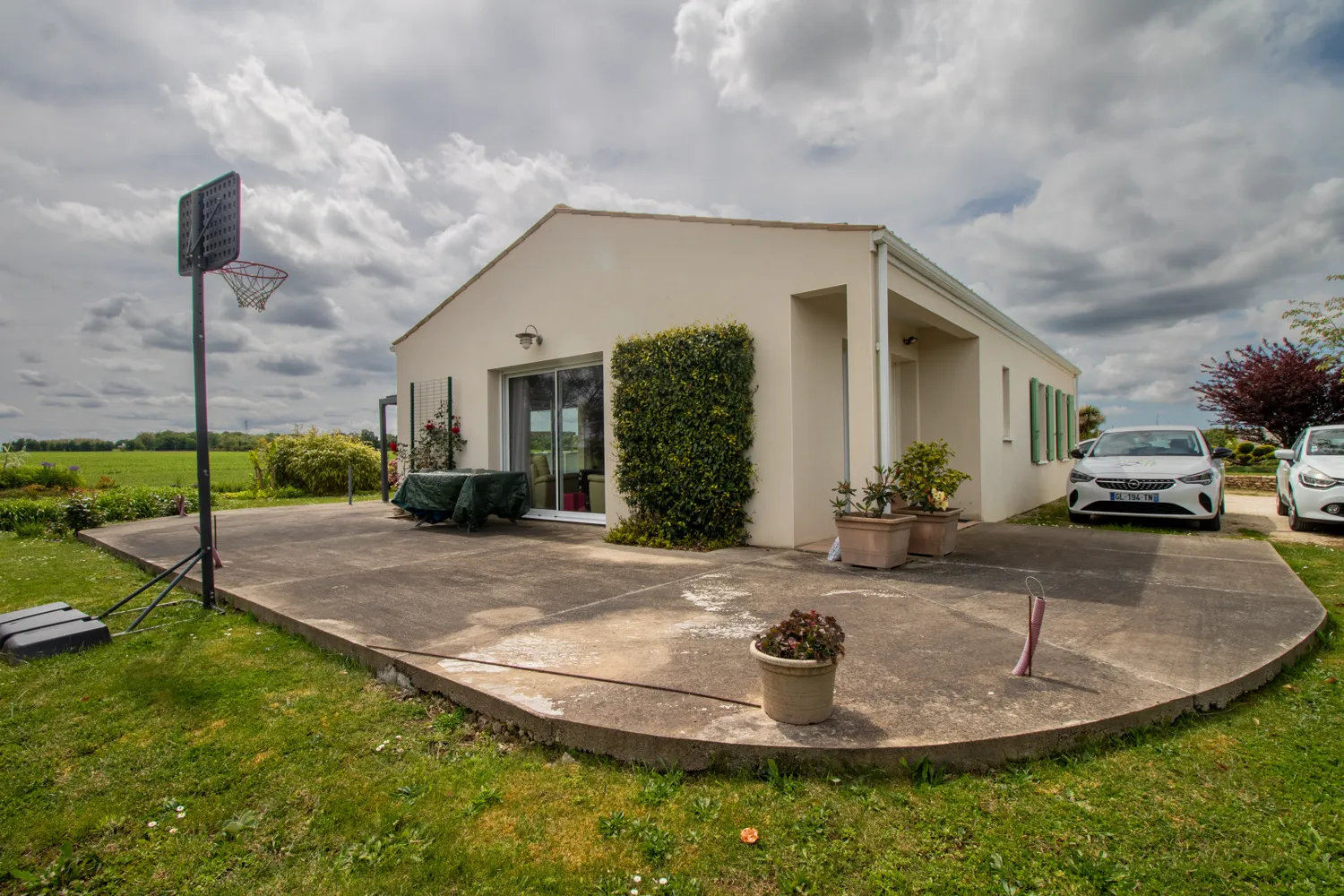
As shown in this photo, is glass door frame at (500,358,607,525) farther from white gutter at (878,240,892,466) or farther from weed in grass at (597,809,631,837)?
weed in grass at (597,809,631,837)

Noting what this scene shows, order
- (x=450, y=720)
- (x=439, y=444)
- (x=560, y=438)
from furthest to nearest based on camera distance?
(x=439, y=444)
(x=560, y=438)
(x=450, y=720)

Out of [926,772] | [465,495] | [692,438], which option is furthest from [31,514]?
[926,772]

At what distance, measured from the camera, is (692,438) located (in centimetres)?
639

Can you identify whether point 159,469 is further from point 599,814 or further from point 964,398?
point 599,814

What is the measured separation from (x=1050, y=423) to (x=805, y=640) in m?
12.6

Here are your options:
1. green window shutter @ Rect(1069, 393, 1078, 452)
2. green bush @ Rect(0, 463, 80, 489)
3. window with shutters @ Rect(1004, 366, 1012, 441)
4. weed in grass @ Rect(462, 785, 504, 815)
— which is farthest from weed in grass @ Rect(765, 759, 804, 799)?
green bush @ Rect(0, 463, 80, 489)

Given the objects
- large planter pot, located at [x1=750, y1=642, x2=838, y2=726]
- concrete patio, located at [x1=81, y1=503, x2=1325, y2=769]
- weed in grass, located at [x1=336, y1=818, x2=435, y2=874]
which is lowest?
weed in grass, located at [x1=336, y1=818, x2=435, y2=874]

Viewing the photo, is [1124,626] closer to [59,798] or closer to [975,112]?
[59,798]

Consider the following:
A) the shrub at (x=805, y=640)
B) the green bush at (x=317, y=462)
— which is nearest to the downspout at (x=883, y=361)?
the shrub at (x=805, y=640)

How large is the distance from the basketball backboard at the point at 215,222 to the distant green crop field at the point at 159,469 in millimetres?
8842

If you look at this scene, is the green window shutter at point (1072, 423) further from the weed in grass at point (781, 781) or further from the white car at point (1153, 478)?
the weed in grass at point (781, 781)

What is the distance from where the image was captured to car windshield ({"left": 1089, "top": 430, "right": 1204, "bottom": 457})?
320 inches

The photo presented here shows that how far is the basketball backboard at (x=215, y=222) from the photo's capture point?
4.10 meters

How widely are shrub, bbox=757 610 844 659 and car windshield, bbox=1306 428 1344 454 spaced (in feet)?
31.0
